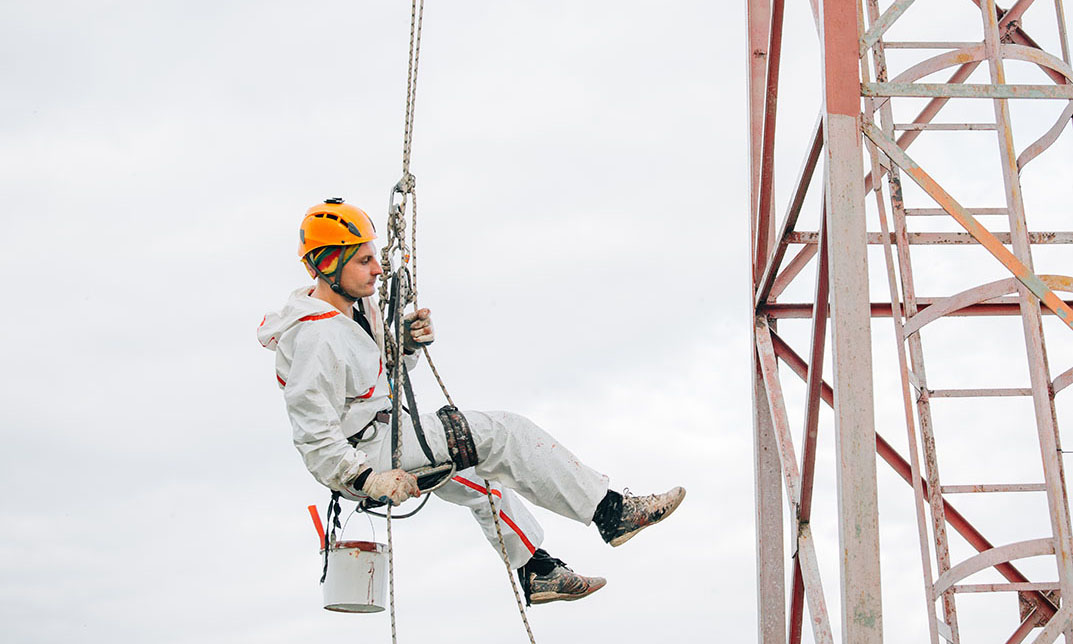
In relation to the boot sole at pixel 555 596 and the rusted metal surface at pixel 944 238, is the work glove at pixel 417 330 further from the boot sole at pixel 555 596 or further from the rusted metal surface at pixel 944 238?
the rusted metal surface at pixel 944 238

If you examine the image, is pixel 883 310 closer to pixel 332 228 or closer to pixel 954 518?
pixel 954 518

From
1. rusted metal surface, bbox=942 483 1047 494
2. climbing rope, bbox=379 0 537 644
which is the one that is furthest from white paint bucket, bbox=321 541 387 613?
rusted metal surface, bbox=942 483 1047 494

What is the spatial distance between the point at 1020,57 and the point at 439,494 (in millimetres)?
3963

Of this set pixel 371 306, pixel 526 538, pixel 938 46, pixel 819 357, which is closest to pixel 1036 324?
pixel 819 357

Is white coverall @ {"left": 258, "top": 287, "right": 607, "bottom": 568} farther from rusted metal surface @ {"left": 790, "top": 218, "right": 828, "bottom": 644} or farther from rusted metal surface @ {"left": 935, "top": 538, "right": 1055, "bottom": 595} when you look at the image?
rusted metal surface @ {"left": 935, "top": 538, "right": 1055, "bottom": 595}

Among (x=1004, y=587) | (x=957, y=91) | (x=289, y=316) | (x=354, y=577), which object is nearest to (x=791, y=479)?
(x=1004, y=587)

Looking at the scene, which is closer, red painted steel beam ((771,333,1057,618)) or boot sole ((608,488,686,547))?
boot sole ((608,488,686,547))

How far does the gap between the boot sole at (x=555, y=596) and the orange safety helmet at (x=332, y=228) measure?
1975 millimetres

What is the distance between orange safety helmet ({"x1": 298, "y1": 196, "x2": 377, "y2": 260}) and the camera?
698 centimetres

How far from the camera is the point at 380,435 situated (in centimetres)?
678

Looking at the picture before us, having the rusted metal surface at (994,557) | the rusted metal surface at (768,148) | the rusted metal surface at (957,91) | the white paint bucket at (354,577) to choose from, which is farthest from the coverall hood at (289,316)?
the rusted metal surface at (994,557)

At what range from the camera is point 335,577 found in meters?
6.59

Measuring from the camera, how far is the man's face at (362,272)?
22.9 feet

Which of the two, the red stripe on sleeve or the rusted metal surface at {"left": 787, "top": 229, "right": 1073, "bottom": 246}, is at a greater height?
the rusted metal surface at {"left": 787, "top": 229, "right": 1073, "bottom": 246}
